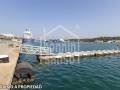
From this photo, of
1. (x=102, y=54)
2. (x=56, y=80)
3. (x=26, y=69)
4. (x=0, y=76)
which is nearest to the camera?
(x=0, y=76)

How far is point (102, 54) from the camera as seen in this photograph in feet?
177

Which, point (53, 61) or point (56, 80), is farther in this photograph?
point (53, 61)

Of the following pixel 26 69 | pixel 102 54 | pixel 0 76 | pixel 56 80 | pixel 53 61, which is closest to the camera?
pixel 0 76

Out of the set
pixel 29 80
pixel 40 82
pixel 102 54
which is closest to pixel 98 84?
pixel 40 82

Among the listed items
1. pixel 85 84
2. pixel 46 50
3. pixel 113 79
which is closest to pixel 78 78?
pixel 85 84

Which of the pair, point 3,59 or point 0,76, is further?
point 3,59

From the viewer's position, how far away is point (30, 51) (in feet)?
133

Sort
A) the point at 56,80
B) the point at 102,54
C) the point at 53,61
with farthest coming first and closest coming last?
the point at 102,54
the point at 53,61
the point at 56,80

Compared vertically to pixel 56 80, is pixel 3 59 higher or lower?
higher

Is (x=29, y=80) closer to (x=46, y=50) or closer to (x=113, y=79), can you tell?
(x=113, y=79)

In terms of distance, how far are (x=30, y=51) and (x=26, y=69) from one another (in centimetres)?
1883

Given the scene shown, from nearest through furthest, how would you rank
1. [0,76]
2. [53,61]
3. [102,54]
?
[0,76] < [53,61] < [102,54]

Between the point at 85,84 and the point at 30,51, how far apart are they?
21.9 metres

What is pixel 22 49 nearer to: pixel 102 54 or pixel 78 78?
pixel 78 78
